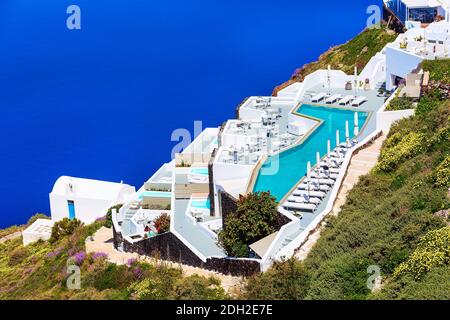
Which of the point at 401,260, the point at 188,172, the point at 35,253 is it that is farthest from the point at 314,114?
the point at 401,260

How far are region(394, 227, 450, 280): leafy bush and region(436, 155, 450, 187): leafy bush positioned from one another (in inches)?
107

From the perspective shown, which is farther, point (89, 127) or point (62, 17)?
point (62, 17)

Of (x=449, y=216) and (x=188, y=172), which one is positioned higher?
(x=449, y=216)

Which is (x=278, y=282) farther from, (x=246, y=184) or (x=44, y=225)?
(x=44, y=225)

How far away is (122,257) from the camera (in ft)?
70.4

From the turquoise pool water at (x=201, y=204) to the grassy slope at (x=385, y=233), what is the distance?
15.2 feet

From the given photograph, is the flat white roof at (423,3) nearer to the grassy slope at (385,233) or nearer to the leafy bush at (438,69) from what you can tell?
the leafy bush at (438,69)

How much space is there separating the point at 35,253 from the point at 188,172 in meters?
7.35

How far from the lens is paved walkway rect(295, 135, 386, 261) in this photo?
59.0ft

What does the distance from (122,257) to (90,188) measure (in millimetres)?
9323

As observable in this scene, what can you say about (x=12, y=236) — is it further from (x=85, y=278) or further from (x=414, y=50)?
(x=414, y=50)
